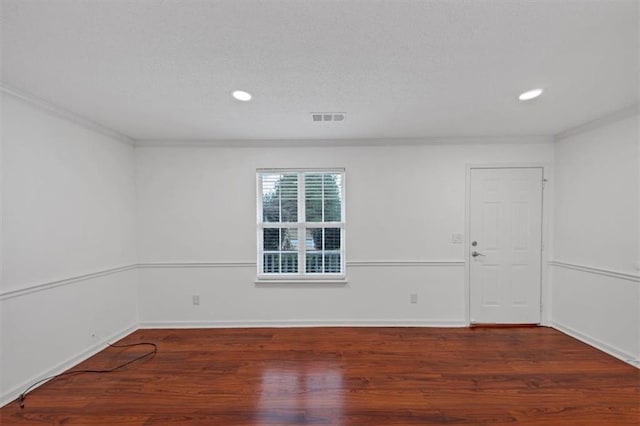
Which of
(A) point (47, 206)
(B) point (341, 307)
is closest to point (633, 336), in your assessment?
(B) point (341, 307)

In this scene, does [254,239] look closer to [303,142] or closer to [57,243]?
[303,142]

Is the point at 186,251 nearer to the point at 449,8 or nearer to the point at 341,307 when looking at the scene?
the point at 341,307

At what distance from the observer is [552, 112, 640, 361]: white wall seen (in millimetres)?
2529

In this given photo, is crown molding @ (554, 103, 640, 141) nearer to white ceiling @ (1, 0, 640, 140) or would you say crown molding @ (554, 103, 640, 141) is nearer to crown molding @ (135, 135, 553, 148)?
white ceiling @ (1, 0, 640, 140)

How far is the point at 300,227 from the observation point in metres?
3.50

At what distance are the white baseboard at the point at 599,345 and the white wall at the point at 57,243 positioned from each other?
5.08m

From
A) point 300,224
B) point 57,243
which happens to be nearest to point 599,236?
point 300,224

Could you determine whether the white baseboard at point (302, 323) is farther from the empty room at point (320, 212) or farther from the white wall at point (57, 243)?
the white wall at point (57, 243)

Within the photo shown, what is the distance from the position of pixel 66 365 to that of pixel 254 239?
79.6 inches

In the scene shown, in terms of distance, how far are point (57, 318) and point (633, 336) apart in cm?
514

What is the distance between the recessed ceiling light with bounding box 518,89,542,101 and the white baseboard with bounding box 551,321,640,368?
2.52m

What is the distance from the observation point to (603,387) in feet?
7.11

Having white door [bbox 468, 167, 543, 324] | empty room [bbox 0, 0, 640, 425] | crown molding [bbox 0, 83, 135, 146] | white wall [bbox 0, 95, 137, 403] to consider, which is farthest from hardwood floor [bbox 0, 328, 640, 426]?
crown molding [bbox 0, 83, 135, 146]

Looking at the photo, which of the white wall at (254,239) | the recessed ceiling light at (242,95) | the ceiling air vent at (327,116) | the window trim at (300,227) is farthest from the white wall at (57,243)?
the ceiling air vent at (327,116)
